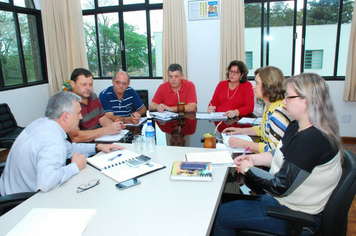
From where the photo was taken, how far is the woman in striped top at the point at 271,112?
5.71 ft

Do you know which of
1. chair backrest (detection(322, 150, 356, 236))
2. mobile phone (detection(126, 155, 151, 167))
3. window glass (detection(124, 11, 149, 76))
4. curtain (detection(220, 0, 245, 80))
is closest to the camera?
chair backrest (detection(322, 150, 356, 236))

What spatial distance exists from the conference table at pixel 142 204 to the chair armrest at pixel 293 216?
0.26 metres

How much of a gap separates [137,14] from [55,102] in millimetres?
3888

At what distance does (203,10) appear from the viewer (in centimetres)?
463

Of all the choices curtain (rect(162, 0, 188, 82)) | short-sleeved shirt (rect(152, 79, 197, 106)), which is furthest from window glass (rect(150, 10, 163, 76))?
short-sleeved shirt (rect(152, 79, 197, 106))

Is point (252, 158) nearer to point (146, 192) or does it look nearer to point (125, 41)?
point (146, 192)

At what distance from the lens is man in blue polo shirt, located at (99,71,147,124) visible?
313 centimetres

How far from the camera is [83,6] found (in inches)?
209

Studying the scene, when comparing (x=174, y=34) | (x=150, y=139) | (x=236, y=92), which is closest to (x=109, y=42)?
(x=174, y=34)

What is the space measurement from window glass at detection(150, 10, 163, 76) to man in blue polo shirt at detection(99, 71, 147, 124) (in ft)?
6.32

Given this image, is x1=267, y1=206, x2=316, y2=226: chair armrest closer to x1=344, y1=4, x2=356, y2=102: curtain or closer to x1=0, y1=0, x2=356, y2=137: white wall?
x1=344, y1=4, x2=356, y2=102: curtain

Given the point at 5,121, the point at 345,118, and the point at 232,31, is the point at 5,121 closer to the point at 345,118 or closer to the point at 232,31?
the point at 232,31

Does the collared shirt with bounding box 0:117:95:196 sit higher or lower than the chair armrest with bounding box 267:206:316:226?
higher

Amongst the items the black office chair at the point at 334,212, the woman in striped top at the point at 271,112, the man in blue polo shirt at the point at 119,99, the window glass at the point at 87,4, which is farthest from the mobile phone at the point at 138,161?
the window glass at the point at 87,4
